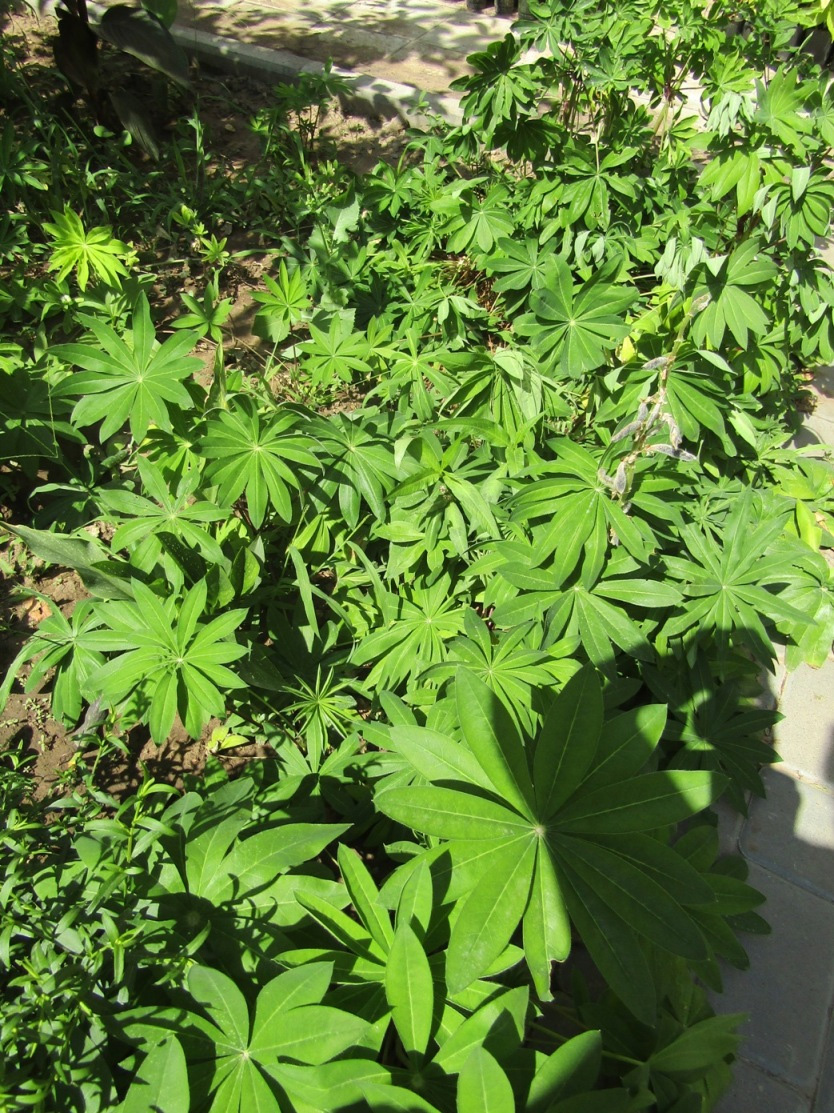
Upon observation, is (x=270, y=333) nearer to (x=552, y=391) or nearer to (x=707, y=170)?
(x=552, y=391)

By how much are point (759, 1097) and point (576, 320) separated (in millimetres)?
1999

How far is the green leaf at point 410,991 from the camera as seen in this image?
1.21m

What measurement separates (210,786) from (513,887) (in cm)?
85

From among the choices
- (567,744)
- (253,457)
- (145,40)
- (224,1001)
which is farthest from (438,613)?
(145,40)

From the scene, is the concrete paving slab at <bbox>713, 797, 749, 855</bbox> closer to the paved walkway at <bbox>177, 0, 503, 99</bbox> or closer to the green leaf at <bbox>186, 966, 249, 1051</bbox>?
the green leaf at <bbox>186, 966, 249, 1051</bbox>

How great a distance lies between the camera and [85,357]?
1.94m

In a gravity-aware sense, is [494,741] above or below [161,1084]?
above

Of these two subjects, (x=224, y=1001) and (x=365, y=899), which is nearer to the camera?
(x=224, y=1001)

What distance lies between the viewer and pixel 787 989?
77.9 inches

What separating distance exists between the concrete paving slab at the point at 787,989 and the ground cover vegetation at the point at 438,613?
0.48 feet

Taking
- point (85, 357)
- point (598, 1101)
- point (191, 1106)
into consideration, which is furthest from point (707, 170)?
point (191, 1106)

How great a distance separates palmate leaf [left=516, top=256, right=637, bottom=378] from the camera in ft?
7.25

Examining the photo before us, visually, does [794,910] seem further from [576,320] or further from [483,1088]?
[576,320]

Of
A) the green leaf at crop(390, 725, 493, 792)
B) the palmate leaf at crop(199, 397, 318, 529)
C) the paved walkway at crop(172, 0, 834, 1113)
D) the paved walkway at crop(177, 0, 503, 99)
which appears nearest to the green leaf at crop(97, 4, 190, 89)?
the paved walkway at crop(177, 0, 503, 99)
